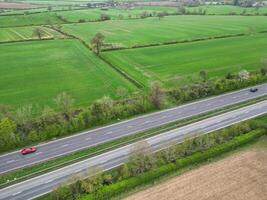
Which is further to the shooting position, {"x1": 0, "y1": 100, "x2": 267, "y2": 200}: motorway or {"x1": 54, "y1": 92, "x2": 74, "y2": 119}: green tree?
{"x1": 54, "y1": 92, "x2": 74, "y2": 119}: green tree

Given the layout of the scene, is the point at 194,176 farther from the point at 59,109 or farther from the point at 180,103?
the point at 59,109

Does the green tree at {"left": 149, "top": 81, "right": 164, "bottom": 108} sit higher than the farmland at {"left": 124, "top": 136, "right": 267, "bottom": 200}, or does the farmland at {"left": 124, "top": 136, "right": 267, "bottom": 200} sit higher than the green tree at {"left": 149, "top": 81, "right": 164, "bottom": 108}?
the green tree at {"left": 149, "top": 81, "right": 164, "bottom": 108}

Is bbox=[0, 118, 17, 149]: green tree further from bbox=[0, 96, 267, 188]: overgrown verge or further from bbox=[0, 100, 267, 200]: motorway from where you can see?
bbox=[0, 100, 267, 200]: motorway

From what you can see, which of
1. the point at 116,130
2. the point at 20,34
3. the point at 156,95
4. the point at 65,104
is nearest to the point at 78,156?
the point at 116,130

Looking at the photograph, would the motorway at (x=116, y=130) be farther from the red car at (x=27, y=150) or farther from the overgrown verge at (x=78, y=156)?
the overgrown verge at (x=78, y=156)

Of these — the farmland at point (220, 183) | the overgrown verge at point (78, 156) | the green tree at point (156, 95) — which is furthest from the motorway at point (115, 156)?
the green tree at point (156, 95)

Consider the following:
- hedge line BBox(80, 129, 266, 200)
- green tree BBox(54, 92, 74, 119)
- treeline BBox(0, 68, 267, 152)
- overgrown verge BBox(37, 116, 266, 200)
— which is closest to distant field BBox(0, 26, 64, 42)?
treeline BBox(0, 68, 267, 152)

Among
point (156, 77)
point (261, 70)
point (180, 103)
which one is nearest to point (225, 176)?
point (180, 103)
